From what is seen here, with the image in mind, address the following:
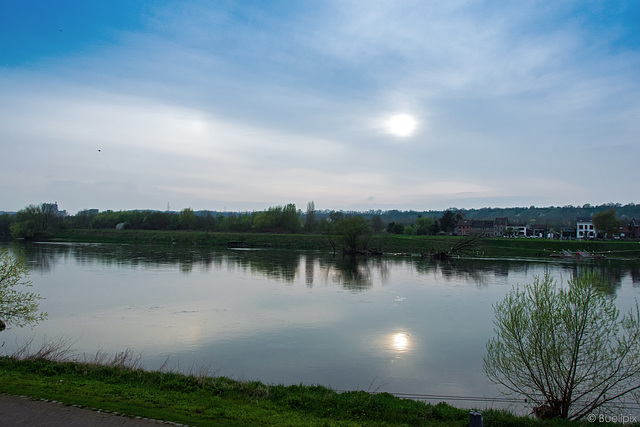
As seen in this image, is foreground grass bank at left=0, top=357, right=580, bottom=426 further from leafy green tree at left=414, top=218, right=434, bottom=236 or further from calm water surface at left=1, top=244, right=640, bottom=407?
leafy green tree at left=414, top=218, right=434, bottom=236

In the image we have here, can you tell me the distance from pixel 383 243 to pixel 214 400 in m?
58.4

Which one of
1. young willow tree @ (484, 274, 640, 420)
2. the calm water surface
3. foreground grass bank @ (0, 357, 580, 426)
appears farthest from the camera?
the calm water surface

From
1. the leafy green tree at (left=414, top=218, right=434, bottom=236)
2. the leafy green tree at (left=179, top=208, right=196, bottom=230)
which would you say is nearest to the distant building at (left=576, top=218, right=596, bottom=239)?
the leafy green tree at (left=414, top=218, right=434, bottom=236)

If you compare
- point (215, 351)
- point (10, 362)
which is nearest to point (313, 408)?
point (215, 351)

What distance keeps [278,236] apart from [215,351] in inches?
2408

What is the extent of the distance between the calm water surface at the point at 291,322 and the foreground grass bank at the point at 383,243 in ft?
83.8

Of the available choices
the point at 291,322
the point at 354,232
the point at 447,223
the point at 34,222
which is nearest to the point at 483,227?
the point at 447,223

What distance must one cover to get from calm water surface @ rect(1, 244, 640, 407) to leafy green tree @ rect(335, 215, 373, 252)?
22018 millimetres

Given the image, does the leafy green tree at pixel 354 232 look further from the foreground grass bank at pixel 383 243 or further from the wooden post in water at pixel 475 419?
the wooden post in water at pixel 475 419

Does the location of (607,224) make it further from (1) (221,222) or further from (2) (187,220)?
(2) (187,220)

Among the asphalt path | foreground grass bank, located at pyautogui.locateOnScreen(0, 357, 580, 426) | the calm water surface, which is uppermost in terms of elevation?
the asphalt path

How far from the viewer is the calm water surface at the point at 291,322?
41.4 ft

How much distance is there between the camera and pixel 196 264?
40.8 m

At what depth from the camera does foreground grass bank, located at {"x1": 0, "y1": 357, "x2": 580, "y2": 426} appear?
25.5ft
